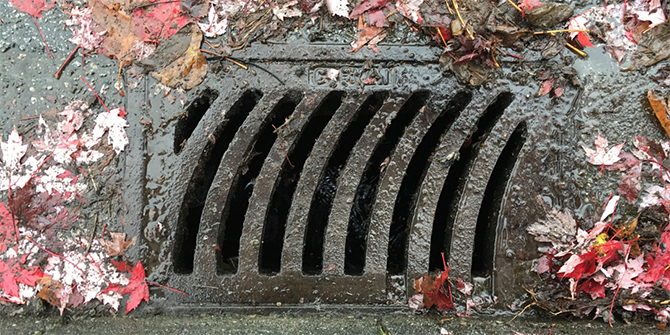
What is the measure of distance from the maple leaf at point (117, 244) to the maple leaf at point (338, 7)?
141 cm

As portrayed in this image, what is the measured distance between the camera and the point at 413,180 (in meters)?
2.27

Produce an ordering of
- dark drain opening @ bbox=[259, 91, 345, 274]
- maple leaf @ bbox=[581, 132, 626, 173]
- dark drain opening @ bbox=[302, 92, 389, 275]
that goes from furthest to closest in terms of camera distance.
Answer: dark drain opening @ bbox=[259, 91, 345, 274]
dark drain opening @ bbox=[302, 92, 389, 275]
maple leaf @ bbox=[581, 132, 626, 173]

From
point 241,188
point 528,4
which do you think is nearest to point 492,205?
point 528,4

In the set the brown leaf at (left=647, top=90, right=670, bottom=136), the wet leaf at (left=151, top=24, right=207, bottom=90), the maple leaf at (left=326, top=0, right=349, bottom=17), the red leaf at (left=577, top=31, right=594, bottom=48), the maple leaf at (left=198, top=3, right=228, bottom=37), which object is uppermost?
the maple leaf at (left=326, top=0, right=349, bottom=17)

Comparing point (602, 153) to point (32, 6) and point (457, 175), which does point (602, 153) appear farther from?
point (32, 6)

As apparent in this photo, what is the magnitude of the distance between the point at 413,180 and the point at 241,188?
3.22 feet

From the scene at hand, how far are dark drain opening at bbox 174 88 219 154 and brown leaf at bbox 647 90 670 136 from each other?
81.3 inches

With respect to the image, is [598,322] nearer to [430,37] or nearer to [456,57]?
[456,57]

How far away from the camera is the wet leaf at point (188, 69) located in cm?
187

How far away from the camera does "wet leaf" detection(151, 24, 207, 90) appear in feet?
6.12

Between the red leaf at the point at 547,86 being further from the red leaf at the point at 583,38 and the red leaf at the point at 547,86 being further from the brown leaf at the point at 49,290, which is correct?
the brown leaf at the point at 49,290

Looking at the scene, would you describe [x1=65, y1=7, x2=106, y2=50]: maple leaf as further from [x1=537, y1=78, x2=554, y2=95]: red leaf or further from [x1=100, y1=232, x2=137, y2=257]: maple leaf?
[x1=537, y1=78, x2=554, y2=95]: red leaf

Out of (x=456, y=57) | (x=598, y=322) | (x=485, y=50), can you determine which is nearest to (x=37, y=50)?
(x=456, y=57)

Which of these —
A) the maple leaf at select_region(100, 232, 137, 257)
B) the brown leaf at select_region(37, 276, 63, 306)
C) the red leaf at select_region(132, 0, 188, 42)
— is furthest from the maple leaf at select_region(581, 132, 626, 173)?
the brown leaf at select_region(37, 276, 63, 306)
